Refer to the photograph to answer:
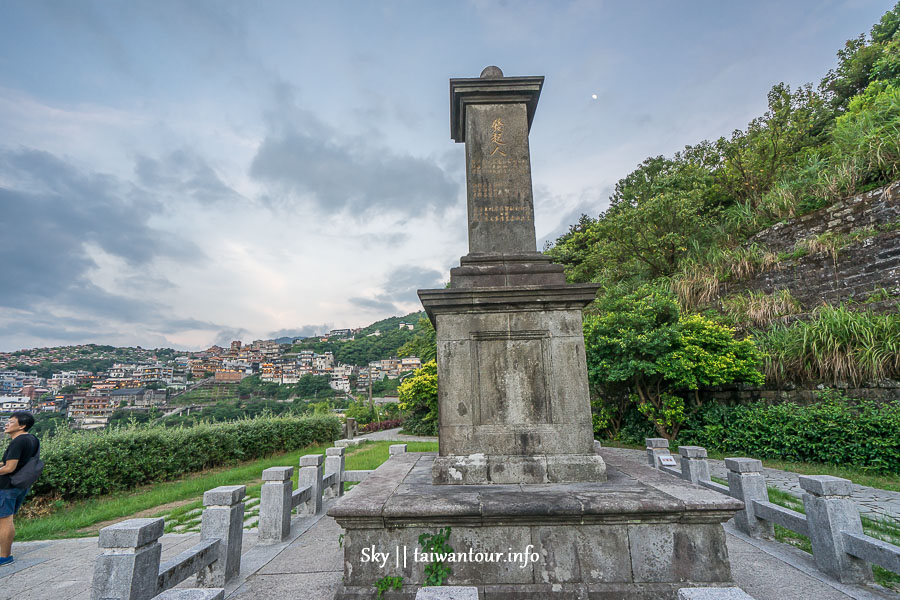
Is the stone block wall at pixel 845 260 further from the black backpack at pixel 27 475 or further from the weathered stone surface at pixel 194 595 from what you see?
the black backpack at pixel 27 475

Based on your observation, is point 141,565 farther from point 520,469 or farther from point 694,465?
point 694,465

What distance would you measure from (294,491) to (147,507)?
182 inches

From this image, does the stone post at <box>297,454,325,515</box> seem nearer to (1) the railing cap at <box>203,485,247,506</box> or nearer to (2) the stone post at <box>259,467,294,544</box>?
(2) the stone post at <box>259,467,294,544</box>

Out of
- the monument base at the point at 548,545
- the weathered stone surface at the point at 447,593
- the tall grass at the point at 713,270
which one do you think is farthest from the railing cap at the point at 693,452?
the tall grass at the point at 713,270

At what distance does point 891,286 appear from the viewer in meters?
9.07

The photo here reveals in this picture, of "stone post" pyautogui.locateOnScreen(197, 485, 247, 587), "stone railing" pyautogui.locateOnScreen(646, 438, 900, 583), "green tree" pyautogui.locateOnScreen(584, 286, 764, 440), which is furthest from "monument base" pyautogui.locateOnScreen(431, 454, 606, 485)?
"green tree" pyautogui.locateOnScreen(584, 286, 764, 440)

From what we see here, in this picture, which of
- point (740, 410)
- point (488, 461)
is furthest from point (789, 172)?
point (488, 461)

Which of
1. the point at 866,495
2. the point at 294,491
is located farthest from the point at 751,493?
the point at 294,491

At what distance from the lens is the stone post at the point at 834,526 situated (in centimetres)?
323

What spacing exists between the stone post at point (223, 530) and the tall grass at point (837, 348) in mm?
11248

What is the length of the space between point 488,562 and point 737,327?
1174 cm

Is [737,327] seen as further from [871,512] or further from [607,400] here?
[871,512]

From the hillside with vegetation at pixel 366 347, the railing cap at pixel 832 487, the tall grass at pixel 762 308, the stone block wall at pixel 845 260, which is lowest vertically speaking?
the railing cap at pixel 832 487

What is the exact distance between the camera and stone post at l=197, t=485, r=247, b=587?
3527 millimetres
